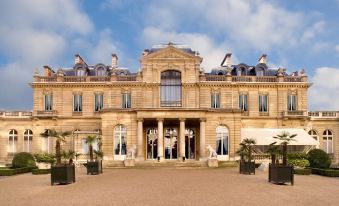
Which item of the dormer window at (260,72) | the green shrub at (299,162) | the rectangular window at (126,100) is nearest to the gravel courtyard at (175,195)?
the green shrub at (299,162)

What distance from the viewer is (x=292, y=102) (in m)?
47.2

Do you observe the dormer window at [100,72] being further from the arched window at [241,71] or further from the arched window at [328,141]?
the arched window at [328,141]

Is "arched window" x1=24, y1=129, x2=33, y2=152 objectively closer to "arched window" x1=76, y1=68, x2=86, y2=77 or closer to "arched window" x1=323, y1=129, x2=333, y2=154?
"arched window" x1=76, y1=68, x2=86, y2=77

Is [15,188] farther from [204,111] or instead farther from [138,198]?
[204,111]

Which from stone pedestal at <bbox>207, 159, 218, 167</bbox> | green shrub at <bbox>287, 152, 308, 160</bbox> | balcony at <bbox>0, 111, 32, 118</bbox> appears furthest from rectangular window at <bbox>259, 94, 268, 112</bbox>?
balcony at <bbox>0, 111, 32, 118</bbox>

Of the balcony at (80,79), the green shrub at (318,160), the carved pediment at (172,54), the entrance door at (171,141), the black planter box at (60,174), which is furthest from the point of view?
the balcony at (80,79)

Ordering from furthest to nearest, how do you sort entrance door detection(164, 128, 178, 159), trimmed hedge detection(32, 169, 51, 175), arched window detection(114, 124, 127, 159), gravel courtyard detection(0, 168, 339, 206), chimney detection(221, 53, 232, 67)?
1. chimney detection(221, 53, 232, 67)
2. entrance door detection(164, 128, 178, 159)
3. arched window detection(114, 124, 127, 159)
4. trimmed hedge detection(32, 169, 51, 175)
5. gravel courtyard detection(0, 168, 339, 206)

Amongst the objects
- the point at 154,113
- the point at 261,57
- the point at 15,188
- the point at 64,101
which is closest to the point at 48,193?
the point at 15,188

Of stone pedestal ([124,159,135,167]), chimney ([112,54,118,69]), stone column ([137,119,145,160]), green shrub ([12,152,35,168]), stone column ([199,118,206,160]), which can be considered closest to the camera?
green shrub ([12,152,35,168])

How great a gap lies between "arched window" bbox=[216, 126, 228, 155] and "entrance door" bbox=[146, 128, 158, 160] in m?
7.20

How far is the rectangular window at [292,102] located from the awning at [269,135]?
4156 millimetres

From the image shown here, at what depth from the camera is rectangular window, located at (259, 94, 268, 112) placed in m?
47.2

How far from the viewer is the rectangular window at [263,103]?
1859 inches

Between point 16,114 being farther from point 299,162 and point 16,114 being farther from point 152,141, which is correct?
point 299,162
